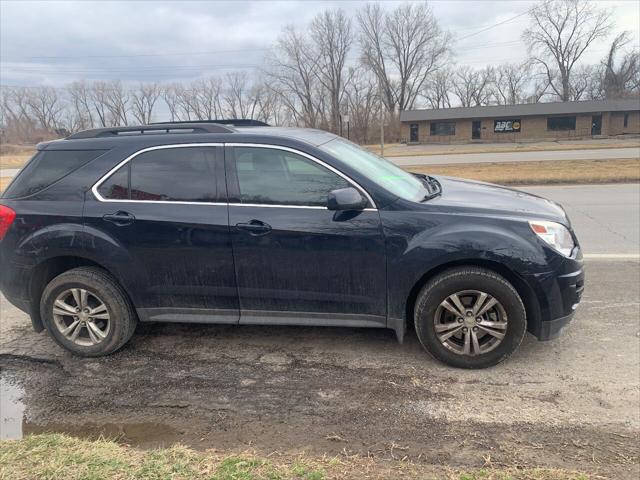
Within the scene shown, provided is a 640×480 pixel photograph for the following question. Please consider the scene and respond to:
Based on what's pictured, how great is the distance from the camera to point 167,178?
392cm

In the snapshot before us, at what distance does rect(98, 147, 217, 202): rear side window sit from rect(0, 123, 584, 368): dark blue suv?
0.01 metres

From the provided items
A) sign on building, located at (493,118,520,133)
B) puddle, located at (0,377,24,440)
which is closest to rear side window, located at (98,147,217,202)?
puddle, located at (0,377,24,440)

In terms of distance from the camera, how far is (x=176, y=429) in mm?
3062

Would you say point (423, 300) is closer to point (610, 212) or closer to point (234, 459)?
point (234, 459)

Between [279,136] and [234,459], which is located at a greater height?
[279,136]

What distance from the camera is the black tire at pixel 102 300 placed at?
398 centimetres

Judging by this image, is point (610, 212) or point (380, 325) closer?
point (380, 325)

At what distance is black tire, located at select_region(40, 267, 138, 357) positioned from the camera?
3977mm

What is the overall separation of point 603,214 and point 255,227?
817 cm

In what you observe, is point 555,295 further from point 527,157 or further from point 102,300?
point 527,157

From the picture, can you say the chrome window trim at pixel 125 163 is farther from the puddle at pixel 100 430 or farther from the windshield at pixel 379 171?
the puddle at pixel 100 430

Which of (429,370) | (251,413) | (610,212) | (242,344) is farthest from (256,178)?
(610,212)

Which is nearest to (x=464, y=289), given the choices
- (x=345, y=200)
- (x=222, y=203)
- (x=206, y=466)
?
(x=345, y=200)

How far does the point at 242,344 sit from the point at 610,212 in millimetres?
8372
